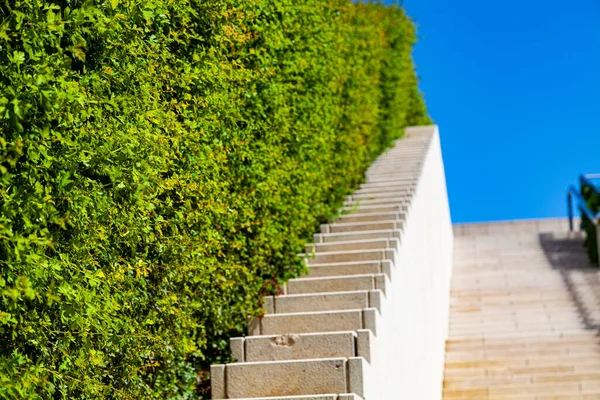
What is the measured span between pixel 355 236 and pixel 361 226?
1.32ft

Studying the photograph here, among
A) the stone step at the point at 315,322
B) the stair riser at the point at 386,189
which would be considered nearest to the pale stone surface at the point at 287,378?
the stone step at the point at 315,322

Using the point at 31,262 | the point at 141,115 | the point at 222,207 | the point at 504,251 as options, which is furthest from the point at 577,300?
the point at 31,262

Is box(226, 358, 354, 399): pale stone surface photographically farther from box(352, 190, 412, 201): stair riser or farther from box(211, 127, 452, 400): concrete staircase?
box(352, 190, 412, 201): stair riser

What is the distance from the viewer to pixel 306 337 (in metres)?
6.64

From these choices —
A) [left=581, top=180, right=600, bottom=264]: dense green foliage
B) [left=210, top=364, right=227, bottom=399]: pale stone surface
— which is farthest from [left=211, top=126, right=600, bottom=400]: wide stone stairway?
[left=581, top=180, right=600, bottom=264]: dense green foliage

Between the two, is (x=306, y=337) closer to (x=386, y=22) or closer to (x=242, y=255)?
(x=242, y=255)

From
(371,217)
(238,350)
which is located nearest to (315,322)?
(238,350)

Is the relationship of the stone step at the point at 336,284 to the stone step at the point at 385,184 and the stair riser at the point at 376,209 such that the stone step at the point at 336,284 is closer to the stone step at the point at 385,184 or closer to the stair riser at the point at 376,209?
the stair riser at the point at 376,209

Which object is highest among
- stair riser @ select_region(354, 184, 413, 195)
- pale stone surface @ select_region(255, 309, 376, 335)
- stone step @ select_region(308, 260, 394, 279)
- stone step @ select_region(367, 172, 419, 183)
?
stone step @ select_region(367, 172, 419, 183)

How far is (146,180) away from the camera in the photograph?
4.66 m

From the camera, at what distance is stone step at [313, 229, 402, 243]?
30.1ft

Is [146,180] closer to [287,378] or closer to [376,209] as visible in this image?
[287,378]

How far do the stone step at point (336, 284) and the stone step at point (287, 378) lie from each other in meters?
1.62

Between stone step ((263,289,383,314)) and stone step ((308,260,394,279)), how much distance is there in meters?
0.66
